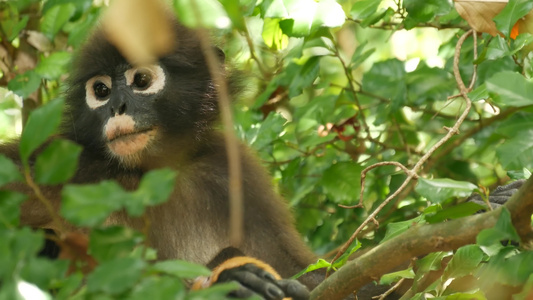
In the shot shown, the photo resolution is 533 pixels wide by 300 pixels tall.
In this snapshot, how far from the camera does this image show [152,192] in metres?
1.92

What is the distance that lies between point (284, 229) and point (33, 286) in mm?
3403

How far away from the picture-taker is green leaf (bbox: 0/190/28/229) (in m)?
2.01

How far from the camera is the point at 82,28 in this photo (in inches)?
189

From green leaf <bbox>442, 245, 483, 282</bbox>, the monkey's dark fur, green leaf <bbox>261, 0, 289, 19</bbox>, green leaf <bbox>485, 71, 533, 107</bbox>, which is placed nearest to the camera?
green leaf <bbox>485, 71, 533, 107</bbox>

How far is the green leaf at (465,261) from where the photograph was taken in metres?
3.08

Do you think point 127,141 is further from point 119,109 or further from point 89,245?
point 89,245

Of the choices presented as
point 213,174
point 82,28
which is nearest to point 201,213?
point 213,174

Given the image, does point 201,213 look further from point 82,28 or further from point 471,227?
point 471,227

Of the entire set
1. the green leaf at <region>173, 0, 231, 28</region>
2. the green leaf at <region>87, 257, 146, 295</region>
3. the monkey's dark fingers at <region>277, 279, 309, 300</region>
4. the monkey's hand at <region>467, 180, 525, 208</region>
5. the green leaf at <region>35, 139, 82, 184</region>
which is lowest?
the monkey's hand at <region>467, 180, 525, 208</region>

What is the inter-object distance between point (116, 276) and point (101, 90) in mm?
3149

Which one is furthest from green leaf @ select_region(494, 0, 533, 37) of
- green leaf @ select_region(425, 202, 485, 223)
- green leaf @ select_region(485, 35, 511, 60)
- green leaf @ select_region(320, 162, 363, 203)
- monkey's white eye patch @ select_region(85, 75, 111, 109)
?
monkey's white eye patch @ select_region(85, 75, 111, 109)

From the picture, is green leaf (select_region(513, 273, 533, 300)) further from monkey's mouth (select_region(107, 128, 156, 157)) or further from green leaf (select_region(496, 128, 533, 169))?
monkey's mouth (select_region(107, 128, 156, 157))

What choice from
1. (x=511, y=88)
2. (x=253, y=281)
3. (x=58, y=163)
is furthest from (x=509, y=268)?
(x=58, y=163)

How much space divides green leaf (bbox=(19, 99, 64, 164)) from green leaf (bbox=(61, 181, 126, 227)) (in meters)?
0.21
